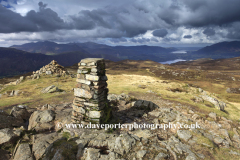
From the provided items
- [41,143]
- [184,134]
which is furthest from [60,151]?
[184,134]

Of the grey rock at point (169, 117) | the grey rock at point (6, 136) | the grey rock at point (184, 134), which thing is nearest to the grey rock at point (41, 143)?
the grey rock at point (6, 136)

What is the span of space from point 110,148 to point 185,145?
620cm

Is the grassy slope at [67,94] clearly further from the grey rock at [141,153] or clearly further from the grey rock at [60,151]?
the grey rock at [141,153]

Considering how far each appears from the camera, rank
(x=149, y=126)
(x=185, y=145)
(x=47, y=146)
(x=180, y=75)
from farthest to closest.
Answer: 1. (x=180, y=75)
2. (x=149, y=126)
3. (x=185, y=145)
4. (x=47, y=146)

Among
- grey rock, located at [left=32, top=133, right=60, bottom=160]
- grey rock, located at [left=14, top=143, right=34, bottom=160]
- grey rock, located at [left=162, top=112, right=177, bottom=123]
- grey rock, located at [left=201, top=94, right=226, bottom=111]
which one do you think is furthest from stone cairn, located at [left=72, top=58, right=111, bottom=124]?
grey rock, located at [left=201, top=94, right=226, bottom=111]

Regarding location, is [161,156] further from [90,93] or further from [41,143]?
[41,143]

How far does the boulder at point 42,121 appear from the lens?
1210cm

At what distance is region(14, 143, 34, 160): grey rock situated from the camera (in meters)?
8.04

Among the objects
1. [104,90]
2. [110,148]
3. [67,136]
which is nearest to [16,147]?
[67,136]

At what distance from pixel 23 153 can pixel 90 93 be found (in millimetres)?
6139

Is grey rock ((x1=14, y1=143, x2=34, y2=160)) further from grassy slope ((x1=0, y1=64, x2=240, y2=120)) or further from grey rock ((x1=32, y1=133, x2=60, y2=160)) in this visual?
grassy slope ((x1=0, y1=64, x2=240, y2=120))

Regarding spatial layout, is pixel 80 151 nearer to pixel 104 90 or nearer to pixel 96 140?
pixel 96 140

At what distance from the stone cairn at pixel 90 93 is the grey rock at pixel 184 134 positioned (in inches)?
286

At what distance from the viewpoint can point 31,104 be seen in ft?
64.8
